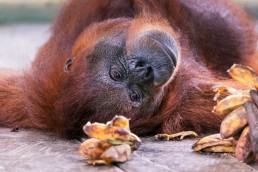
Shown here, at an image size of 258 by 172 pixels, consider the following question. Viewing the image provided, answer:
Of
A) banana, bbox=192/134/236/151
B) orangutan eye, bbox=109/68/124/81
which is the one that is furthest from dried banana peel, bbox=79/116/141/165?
orangutan eye, bbox=109/68/124/81

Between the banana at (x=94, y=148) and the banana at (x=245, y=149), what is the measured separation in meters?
0.40

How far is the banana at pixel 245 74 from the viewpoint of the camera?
1899 millimetres

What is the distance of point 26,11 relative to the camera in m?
7.14

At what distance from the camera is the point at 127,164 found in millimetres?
1873

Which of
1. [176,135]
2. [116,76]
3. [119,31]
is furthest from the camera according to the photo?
[119,31]

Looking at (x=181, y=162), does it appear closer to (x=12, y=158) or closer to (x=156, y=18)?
(x=12, y=158)

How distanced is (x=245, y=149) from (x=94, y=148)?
0.46m

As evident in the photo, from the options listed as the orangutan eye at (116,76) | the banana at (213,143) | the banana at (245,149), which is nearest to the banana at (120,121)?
the banana at (213,143)

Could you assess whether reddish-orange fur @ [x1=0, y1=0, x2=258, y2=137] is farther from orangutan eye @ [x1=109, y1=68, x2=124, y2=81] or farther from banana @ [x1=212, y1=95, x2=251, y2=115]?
banana @ [x1=212, y1=95, x2=251, y2=115]

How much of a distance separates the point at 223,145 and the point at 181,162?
0.18 m

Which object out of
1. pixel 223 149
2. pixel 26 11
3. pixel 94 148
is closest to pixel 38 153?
pixel 94 148

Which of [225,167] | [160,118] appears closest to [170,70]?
[160,118]

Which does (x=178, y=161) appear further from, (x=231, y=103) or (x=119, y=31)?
(x=119, y=31)

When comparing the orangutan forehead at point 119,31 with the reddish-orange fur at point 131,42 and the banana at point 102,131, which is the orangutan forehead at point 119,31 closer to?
the reddish-orange fur at point 131,42
